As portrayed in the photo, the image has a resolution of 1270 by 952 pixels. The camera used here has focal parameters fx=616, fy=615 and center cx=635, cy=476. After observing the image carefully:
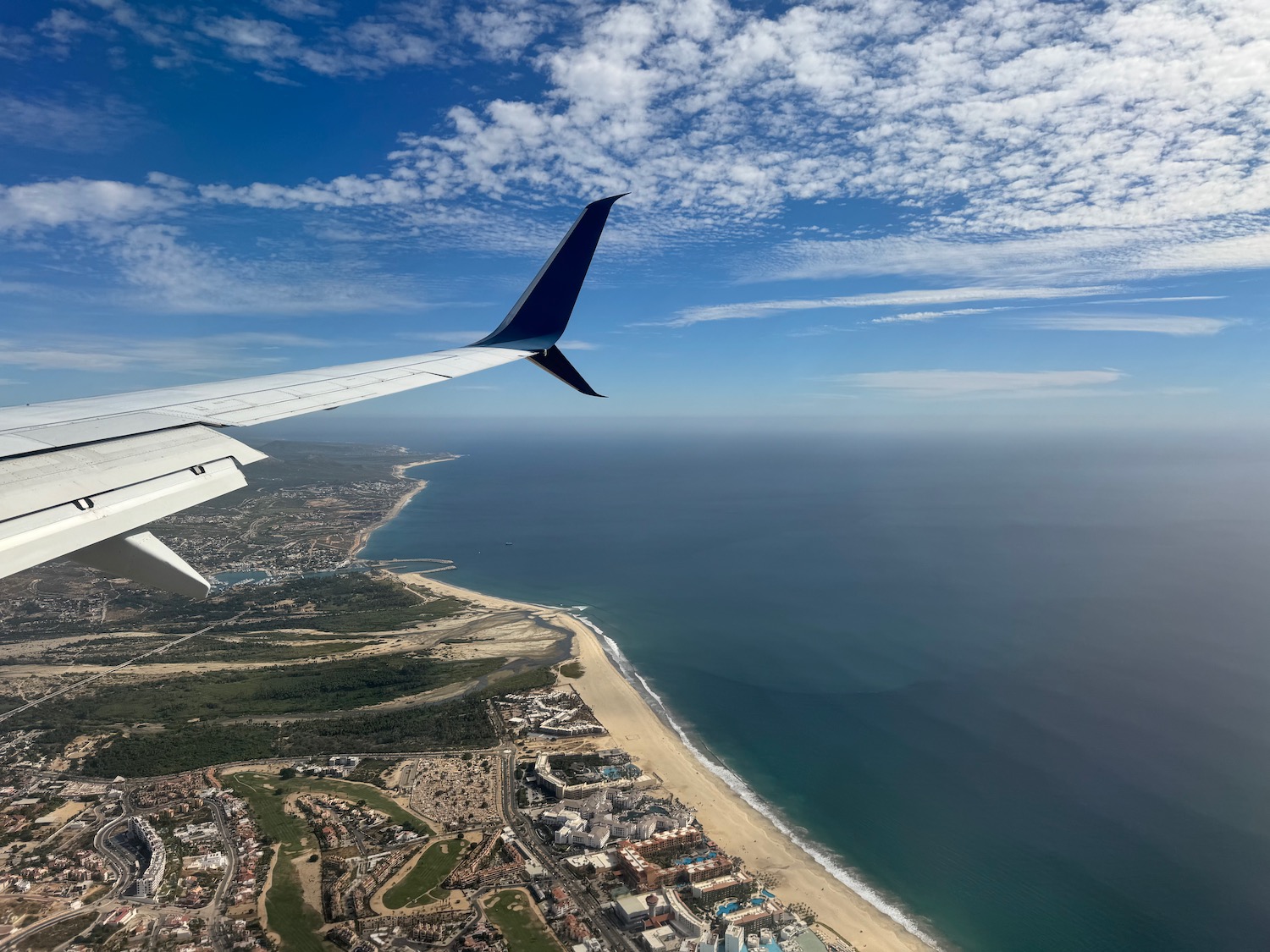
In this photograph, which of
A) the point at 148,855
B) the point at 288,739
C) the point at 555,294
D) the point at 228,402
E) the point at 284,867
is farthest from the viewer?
the point at 288,739

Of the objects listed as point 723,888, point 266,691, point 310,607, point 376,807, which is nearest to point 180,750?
point 266,691

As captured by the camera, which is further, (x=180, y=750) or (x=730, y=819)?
(x=180, y=750)

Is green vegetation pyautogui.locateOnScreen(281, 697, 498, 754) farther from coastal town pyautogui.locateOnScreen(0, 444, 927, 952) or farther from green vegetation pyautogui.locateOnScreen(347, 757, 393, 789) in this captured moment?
green vegetation pyautogui.locateOnScreen(347, 757, 393, 789)

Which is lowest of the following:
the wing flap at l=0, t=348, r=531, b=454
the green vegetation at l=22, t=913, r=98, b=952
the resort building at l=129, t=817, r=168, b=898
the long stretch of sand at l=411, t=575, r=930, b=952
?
the long stretch of sand at l=411, t=575, r=930, b=952

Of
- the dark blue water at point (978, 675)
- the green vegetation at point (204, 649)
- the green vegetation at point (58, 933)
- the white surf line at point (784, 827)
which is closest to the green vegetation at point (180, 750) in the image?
the green vegetation at point (58, 933)

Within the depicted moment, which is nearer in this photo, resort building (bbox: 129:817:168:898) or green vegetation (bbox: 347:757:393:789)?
resort building (bbox: 129:817:168:898)

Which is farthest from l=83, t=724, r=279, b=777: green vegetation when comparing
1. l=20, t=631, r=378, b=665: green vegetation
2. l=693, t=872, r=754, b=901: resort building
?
l=693, t=872, r=754, b=901: resort building

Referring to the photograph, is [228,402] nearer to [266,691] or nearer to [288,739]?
[288,739]
